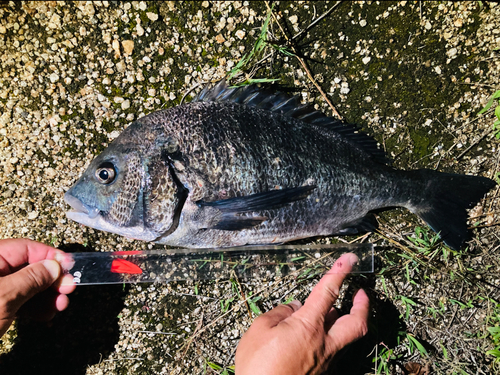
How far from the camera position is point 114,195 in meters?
2.29

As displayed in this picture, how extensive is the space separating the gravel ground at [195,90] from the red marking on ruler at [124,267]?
21 cm

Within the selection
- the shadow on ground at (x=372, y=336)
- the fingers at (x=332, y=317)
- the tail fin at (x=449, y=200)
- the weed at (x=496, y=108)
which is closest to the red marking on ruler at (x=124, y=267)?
the fingers at (x=332, y=317)

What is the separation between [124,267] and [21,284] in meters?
0.78

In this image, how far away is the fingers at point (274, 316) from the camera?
8.06 feet

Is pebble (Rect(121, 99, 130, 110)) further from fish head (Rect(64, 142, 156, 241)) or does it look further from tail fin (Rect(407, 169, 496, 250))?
tail fin (Rect(407, 169, 496, 250))

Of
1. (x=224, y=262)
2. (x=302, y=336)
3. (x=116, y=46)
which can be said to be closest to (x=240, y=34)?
(x=116, y=46)

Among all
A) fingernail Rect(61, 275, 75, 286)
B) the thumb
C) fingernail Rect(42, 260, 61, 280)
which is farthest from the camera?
fingernail Rect(61, 275, 75, 286)

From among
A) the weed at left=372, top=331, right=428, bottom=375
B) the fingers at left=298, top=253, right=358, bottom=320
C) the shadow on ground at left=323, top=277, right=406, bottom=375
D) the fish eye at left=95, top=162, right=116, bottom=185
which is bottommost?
the weed at left=372, top=331, right=428, bottom=375

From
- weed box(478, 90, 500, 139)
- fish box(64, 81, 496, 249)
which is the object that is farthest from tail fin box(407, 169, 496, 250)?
weed box(478, 90, 500, 139)

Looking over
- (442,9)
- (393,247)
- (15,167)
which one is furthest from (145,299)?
(442,9)

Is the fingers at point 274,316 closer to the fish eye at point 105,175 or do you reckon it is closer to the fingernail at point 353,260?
the fingernail at point 353,260

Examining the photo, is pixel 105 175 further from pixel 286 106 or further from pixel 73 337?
pixel 73 337

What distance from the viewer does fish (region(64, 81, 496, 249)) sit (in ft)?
7.57

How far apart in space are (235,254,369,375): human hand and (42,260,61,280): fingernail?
1512 mm
